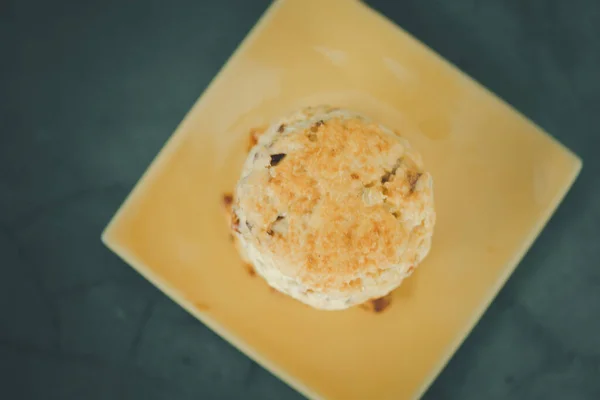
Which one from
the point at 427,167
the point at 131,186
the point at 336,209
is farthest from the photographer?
the point at 131,186

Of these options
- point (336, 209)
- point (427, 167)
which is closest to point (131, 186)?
point (336, 209)

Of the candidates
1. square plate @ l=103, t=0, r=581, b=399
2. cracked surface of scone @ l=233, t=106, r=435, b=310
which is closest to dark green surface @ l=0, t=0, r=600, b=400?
square plate @ l=103, t=0, r=581, b=399

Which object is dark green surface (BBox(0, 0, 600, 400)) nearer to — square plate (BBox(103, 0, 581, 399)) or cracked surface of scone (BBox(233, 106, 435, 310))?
square plate (BBox(103, 0, 581, 399))

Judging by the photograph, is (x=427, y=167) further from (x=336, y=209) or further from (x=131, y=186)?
(x=131, y=186)

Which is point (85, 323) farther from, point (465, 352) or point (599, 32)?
point (599, 32)

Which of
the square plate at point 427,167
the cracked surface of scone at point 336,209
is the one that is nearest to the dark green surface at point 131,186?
the square plate at point 427,167

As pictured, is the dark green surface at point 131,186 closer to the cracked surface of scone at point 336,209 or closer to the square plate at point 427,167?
the square plate at point 427,167
